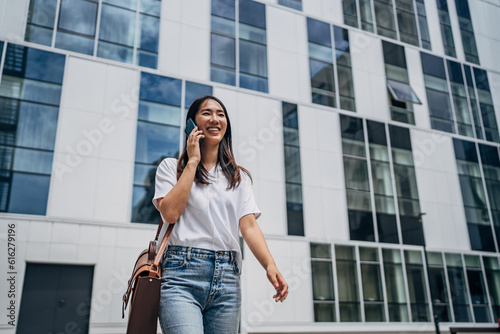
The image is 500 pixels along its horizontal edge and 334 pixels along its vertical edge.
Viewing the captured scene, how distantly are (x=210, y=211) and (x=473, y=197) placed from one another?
49.8ft

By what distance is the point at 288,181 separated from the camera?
12578 millimetres

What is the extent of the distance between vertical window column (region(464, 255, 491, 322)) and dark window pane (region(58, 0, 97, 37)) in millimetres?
12738

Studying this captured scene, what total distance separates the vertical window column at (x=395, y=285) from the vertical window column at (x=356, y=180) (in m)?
0.80

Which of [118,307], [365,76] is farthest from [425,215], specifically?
[118,307]

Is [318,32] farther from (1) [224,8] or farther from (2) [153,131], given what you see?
(2) [153,131]

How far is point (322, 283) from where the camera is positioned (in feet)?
40.0

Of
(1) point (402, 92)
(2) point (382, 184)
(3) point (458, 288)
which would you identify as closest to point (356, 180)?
(2) point (382, 184)

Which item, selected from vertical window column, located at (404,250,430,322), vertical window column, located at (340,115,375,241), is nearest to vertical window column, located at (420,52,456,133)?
vertical window column, located at (340,115,375,241)

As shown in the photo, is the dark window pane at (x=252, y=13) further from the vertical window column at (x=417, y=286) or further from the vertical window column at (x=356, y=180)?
the vertical window column at (x=417, y=286)

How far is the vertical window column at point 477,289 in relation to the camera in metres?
13.9

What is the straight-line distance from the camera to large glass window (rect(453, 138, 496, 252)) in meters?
14.9

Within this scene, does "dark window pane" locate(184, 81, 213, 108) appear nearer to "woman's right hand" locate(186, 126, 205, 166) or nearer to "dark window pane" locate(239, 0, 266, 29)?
"dark window pane" locate(239, 0, 266, 29)

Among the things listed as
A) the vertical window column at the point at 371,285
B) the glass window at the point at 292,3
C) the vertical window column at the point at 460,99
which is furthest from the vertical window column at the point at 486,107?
the glass window at the point at 292,3

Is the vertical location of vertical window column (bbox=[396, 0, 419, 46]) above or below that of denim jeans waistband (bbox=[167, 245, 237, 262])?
above
